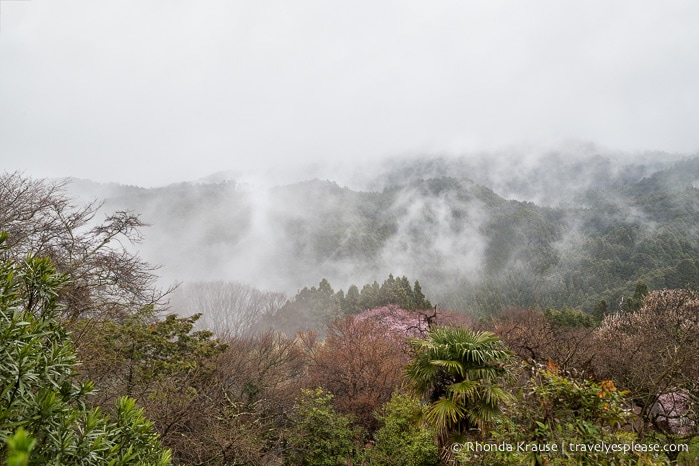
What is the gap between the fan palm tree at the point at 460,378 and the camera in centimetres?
625

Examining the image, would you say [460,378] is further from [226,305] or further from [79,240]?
[226,305]

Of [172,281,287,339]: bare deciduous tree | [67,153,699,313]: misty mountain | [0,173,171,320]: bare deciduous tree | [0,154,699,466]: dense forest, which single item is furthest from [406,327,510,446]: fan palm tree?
[67,153,699,313]: misty mountain

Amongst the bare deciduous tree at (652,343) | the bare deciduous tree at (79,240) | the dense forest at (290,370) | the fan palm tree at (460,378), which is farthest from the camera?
the bare deciduous tree at (652,343)

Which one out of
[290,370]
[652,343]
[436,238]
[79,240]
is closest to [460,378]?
[79,240]

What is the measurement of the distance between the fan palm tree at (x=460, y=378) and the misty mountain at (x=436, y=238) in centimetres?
4429

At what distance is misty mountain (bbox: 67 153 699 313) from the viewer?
2518 inches

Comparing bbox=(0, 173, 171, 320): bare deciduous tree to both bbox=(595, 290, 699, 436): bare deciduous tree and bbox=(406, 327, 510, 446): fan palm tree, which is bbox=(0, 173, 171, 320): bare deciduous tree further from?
bbox=(595, 290, 699, 436): bare deciduous tree

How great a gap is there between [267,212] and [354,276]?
3044 cm

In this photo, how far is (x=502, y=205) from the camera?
120 m

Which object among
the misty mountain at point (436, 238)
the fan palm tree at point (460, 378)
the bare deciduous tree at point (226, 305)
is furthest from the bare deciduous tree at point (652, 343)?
the misty mountain at point (436, 238)

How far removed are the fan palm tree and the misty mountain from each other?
145ft

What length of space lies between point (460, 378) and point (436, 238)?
11063 centimetres

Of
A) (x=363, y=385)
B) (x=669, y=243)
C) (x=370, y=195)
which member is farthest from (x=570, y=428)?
(x=370, y=195)

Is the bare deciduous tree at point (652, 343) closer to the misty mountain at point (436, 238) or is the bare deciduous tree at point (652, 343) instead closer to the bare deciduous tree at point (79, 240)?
the bare deciduous tree at point (79, 240)
